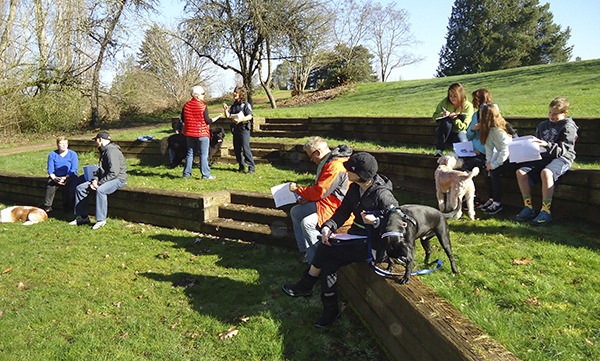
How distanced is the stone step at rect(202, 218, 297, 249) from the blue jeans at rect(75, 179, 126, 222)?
2075 mm

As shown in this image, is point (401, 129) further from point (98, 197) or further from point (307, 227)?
point (98, 197)

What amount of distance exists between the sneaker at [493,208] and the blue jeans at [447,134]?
6.51 feet

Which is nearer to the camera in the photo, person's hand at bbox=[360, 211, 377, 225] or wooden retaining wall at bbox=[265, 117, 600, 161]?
person's hand at bbox=[360, 211, 377, 225]

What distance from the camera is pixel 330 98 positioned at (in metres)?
24.4

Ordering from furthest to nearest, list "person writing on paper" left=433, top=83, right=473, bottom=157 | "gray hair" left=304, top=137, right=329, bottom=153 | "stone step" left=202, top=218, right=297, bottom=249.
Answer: "person writing on paper" left=433, top=83, right=473, bottom=157 < "stone step" left=202, top=218, right=297, bottom=249 < "gray hair" left=304, top=137, right=329, bottom=153

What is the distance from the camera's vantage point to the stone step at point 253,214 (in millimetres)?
6516

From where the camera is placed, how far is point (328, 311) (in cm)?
→ 402

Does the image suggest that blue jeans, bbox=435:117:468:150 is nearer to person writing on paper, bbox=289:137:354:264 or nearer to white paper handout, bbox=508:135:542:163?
white paper handout, bbox=508:135:542:163

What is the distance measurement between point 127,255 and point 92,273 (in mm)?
605

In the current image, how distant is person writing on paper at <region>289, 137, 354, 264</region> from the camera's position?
466 cm

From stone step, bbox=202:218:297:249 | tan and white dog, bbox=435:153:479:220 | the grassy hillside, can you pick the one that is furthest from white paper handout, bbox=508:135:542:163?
the grassy hillside

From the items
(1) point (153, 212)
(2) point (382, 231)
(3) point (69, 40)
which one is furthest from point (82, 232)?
(3) point (69, 40)

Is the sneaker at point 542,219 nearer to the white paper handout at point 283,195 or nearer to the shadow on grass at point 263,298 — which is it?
the shadow on grass at point 263,298

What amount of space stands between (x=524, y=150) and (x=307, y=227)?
118 inches
